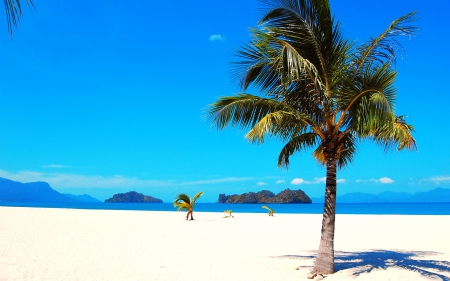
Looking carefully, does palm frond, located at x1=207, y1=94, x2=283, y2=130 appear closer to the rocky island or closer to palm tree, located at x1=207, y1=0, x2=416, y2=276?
palm tree, located at x1=207, y1=0, x2=416, y2=276

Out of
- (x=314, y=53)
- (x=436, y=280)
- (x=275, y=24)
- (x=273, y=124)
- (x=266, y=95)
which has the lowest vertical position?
(x=436, y=280)

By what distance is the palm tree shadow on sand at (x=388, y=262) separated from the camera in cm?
743

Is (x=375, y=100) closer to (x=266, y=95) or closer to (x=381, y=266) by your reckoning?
(x=266, y=95)

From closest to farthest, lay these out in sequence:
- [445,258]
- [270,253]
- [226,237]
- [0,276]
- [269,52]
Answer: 1. [0,276]
2. [269,52]
3. [445,258]
4. [270,253]
5. [226,237]

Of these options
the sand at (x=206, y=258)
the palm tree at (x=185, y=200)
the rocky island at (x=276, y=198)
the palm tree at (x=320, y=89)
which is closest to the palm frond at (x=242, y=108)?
the palm tree at (x=320, y=89)

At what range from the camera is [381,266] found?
792 cm

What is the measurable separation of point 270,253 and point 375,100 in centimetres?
577

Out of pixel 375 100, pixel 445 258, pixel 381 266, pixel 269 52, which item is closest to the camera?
pixel 375 100

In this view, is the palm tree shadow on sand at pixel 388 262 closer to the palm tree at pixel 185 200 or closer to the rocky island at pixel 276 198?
the palm tree at pixel 185 200

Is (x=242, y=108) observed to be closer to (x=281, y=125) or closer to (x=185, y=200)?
(x=281, y=125)

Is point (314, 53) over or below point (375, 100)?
over

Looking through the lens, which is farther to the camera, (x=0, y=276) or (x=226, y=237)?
(x=226, y=237)

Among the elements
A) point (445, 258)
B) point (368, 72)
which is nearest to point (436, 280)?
point (445, 258)

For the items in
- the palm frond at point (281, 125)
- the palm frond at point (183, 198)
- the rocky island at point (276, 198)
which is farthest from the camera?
the rocky island at point (276, 198)
